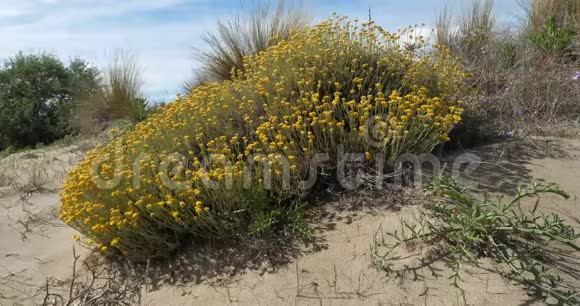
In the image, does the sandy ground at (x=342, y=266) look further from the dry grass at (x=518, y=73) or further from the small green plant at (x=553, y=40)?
the small green plant at (x=553, y=40)

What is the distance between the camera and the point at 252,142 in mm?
3271

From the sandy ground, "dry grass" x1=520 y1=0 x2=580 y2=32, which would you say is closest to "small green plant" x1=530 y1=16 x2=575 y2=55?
"dry grass" x1=520 y1=0 x2=580 y2=32

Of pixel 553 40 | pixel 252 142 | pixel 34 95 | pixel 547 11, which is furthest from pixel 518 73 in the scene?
pixel 34 95

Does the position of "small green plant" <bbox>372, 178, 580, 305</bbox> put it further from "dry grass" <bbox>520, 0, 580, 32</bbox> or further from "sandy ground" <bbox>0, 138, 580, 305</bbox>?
"dry grass" <bbox>520, 0, 580, 32</bbox>

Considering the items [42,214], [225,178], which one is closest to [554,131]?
[225,178]

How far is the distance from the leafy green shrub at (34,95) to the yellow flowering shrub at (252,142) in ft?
31.4

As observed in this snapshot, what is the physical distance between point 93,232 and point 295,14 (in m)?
4.77

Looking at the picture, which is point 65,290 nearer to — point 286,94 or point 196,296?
point 196,296

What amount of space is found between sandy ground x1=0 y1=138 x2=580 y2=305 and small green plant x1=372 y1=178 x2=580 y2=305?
7 cm

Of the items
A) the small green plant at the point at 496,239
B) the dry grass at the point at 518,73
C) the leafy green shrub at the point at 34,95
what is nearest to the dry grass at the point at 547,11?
the dry grass at the point at 518,73

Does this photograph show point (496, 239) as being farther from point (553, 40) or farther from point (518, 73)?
A: point (553, 40)

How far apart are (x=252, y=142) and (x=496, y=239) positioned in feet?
5.81

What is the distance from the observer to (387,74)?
12.0 ft

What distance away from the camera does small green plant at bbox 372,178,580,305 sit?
6.55 ft
